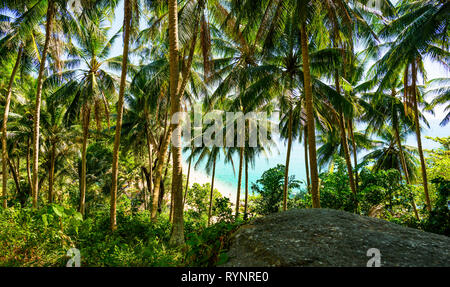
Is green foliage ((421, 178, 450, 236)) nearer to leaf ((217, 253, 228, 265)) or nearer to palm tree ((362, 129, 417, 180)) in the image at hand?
leaf ((217, 253, 228, 265))

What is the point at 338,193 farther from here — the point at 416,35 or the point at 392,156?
the point at 392,156

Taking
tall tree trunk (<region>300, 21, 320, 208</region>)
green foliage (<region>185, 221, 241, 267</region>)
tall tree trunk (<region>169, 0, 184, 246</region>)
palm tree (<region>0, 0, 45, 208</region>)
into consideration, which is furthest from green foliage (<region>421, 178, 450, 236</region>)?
palm tree (<region>0, 0, 45, 208</region>)

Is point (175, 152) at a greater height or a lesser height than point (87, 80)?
lesser

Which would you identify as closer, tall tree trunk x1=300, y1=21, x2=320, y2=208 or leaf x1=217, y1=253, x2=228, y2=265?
leaf x1=217, y1=253, x2=228, y2=265

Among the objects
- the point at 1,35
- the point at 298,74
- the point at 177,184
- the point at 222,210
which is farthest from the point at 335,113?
the point at 1,35

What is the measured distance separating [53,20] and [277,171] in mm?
11970

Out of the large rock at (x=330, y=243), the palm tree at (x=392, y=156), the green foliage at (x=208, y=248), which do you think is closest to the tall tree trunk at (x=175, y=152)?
the green foliage at (x=208, y=248)

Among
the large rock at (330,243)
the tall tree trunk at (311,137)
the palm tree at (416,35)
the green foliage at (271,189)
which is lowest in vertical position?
the green foliage at (271,189)

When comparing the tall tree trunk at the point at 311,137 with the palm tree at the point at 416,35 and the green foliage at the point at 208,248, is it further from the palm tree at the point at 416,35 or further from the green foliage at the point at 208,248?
the palm tree at the point at 416,35

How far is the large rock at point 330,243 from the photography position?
2.85 meters

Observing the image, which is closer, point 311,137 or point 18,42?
point 311,137

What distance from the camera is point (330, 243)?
3.15 metres

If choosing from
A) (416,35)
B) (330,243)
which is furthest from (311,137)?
(416,35)

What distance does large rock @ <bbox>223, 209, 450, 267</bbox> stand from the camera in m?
2.85
